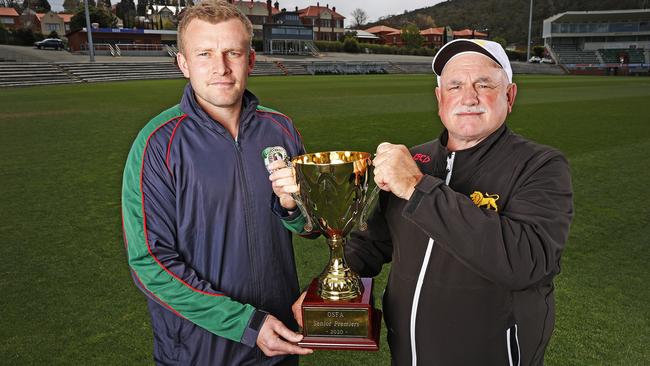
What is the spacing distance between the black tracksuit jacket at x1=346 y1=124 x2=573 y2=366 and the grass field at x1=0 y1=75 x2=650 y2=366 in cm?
141

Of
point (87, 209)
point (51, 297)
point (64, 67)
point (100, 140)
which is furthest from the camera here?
point (64, 67)

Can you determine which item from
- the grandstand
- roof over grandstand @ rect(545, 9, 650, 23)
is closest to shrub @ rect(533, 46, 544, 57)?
the grandstand

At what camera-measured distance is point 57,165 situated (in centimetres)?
788

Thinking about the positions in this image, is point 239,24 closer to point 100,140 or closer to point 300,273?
point 300,273

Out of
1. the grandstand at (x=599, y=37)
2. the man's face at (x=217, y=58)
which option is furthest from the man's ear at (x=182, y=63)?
the grandstand at (x=599, y=37)

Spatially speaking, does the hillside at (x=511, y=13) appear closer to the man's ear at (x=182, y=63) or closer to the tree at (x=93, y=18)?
the tree at (x=93, y=18)

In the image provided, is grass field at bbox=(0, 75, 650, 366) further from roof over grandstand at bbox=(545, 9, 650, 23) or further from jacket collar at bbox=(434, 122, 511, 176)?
roof over grandstand at bbox=(545, 9, 650, 23)

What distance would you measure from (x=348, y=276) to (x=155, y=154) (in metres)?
0.80

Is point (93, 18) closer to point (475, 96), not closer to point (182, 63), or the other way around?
point (182, 63)

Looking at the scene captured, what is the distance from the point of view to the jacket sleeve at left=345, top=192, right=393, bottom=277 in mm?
2023

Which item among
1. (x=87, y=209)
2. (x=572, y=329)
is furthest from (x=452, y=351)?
(x=87, y=209)

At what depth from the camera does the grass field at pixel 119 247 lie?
3.14 meters

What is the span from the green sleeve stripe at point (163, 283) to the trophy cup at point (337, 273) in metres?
0.25

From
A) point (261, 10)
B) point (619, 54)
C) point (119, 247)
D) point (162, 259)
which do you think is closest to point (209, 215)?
point (162, 259)
